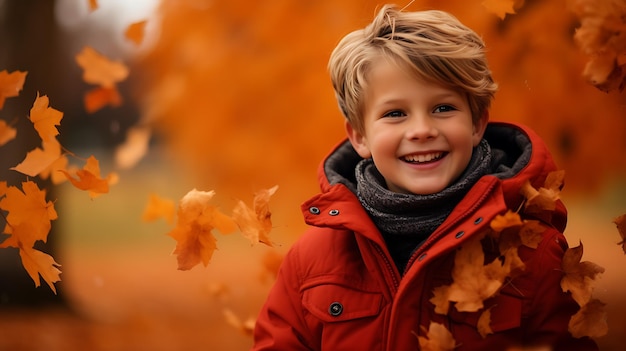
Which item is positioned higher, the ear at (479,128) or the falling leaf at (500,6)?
the falling leaf at (500,6)

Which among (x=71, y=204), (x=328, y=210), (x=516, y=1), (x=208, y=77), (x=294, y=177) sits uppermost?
(x=516, y=1)

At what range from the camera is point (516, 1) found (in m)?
2.94

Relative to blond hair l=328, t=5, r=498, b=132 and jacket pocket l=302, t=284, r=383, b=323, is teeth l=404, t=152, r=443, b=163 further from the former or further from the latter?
jacket pocket l=302, t=284, r=383, b=323

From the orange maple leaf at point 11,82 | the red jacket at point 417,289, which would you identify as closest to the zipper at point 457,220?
the red jacket at point 417,289

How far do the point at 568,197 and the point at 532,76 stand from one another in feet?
2.19

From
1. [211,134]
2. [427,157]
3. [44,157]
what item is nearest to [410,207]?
[427,157]

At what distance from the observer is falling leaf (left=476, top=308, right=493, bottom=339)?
1.98 meters

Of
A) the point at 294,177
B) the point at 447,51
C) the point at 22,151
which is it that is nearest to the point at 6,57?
the point at 22,151

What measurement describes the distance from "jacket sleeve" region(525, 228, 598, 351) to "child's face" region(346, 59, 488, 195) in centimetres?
32

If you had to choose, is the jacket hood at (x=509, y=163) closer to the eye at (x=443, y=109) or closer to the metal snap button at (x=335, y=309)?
the eye at (x=443, y=109)

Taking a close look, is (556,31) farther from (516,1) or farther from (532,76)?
(516,1)

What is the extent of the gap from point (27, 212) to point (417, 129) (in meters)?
1.21

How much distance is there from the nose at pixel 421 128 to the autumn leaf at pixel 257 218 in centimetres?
49

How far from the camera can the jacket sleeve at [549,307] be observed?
2025mm
